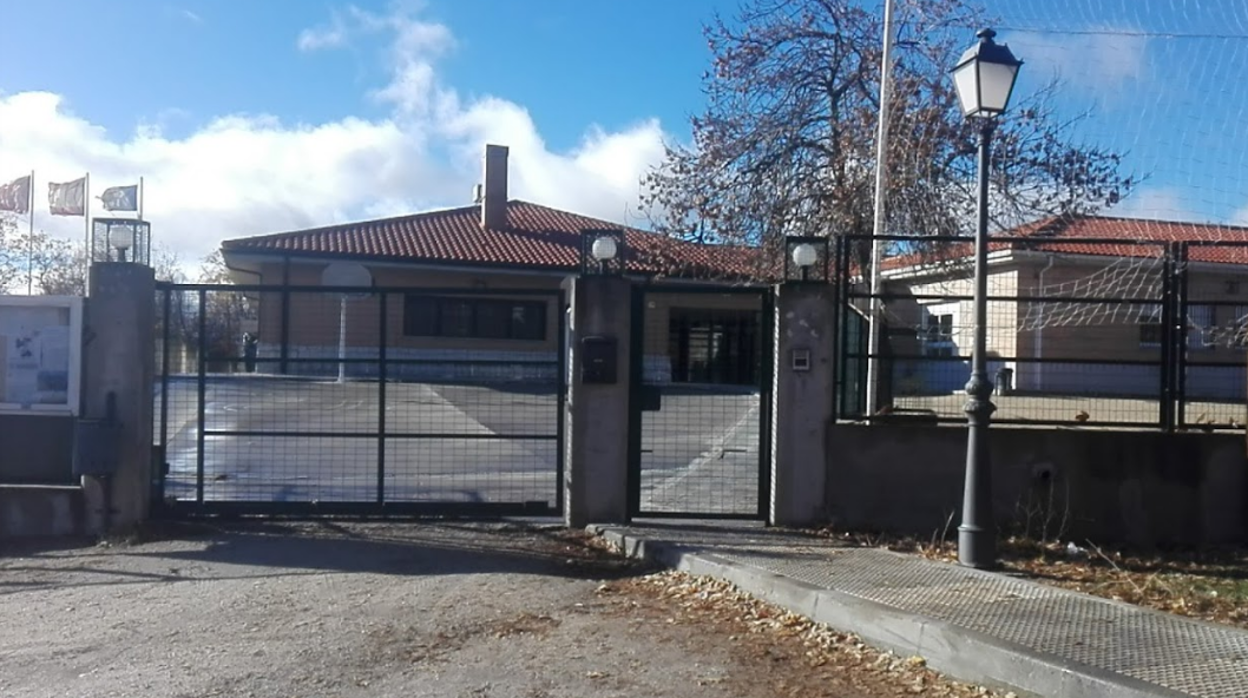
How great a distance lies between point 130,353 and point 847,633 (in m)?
6.90

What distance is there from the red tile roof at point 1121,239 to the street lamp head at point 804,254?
1638 mm

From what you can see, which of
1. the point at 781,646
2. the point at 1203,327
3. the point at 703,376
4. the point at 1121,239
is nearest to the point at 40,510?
the point at 703,376

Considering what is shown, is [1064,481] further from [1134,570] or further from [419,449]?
[419,449]

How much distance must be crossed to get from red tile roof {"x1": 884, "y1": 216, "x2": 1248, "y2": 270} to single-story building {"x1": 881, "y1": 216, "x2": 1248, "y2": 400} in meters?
0.03

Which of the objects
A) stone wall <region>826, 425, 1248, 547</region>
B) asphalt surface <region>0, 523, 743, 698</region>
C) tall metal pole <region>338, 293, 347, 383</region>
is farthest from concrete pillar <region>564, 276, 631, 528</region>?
tall metal pole <region>338, 293, 347, 383</region>

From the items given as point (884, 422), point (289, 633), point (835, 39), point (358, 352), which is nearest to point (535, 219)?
point (835, 39)

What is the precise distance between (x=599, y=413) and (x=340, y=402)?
3.24 metres

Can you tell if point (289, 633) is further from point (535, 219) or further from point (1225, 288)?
point (535, 219)

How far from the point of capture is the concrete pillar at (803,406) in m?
10.5

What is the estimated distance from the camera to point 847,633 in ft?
23.4

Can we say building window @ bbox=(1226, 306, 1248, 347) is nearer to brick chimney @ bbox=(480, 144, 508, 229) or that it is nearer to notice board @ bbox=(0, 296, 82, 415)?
notice board @ bbox=(0, 296, 82, 415)

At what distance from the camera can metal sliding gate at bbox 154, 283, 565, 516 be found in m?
10.8

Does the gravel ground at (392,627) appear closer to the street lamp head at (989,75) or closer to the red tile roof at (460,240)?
the street lamp head at (989,75)

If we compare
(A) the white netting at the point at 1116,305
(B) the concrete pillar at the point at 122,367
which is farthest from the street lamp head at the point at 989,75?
(B) the concrete pillar at the point at 122,367
